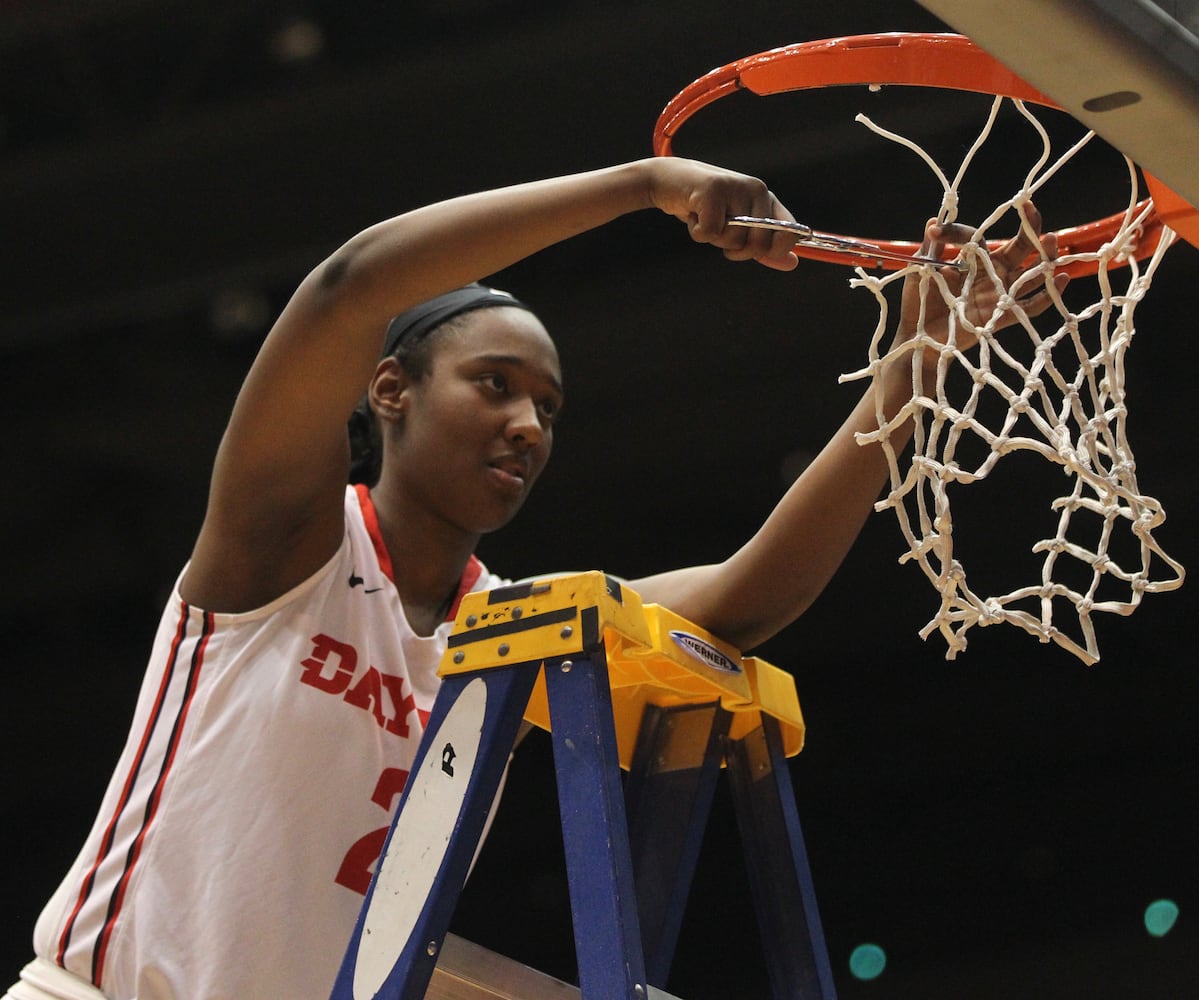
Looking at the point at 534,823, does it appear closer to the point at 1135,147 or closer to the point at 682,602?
the point at 682,602

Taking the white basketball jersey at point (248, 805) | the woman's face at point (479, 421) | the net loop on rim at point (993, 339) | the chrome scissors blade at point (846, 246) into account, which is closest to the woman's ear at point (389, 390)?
the woman's face at point (479, 421)

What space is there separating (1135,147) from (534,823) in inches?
142

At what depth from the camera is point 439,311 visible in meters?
1.85

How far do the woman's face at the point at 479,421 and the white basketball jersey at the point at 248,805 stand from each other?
154 millimetres

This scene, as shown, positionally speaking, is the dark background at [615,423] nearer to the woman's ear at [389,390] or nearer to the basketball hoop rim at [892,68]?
the woman's ear at [389,390]

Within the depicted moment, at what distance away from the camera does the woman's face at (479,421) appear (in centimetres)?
172

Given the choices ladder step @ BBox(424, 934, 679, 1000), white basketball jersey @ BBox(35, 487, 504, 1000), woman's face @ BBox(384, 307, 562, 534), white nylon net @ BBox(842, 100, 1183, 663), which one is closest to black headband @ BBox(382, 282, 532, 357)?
woman's face @ BBox(384, 307, 562, 534)

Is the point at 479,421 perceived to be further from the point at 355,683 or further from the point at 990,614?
the point at 990,614

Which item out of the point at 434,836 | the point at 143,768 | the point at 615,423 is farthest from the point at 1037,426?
the point at 615,423

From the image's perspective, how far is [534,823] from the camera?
14.3 ft

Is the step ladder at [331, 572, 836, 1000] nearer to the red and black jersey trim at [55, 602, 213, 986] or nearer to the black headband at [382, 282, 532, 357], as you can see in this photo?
the red and black jersey trim at [55, 602, 213, 986]

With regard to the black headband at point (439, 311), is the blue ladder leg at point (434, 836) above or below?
below

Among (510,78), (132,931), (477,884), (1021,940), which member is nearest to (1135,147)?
(132,931)

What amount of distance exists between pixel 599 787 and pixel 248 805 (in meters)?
0.50
